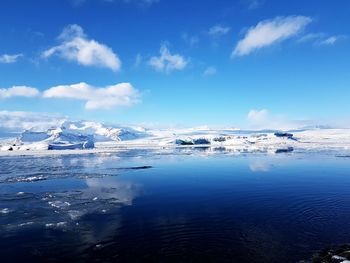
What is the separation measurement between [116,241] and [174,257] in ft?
5.47

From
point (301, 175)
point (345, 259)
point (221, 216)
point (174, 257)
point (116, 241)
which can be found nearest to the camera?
point (345, 259)

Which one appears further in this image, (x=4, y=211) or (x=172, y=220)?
(x=4, y=211)

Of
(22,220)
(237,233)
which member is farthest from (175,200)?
(22,220)

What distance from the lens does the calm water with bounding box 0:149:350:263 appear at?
7.45 metres

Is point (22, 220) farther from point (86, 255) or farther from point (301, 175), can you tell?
point (301, 175)

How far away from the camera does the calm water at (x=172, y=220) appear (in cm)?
745

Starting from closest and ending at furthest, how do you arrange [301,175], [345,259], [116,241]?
[345,259] < [116,241] < [301,175]

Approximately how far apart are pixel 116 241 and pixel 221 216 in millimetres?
3542

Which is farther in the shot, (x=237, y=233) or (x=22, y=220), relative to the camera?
(x=22, y=220)

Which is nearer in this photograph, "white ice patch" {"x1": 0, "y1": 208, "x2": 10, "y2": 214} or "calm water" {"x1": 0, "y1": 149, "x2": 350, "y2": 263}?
"calm water" {"x1": 0, "y1": 149, "x2": 350, "y2": 263}

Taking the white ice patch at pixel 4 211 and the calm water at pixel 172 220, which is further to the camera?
the white ice patch at pixel 4 211

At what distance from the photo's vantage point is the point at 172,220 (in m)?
9.88

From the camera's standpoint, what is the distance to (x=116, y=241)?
810cm

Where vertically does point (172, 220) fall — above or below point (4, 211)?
below
